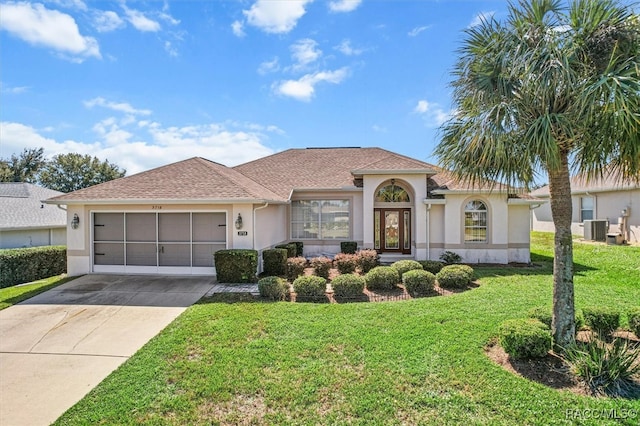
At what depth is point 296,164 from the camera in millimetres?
20172

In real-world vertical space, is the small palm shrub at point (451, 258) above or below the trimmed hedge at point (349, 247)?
below

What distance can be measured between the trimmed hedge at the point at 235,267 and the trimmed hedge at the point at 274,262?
4.40 ft

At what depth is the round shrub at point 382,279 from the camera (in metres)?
10.2

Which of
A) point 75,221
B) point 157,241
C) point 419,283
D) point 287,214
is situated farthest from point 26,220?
point 419,283

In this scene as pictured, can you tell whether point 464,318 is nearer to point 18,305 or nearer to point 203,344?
point 203,344

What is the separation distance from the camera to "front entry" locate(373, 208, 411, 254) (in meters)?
16.7

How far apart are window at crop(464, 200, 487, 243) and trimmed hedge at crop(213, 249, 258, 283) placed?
408 inches

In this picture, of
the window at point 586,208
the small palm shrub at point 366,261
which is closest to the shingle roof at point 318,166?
the small palm shrub at point 366,261

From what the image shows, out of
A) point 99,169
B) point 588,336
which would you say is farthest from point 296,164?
point 99,169

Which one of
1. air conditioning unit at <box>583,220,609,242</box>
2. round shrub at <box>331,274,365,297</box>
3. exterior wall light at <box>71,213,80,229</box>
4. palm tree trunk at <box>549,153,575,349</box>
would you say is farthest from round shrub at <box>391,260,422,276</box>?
air conditioning unit at <box>583,220,609,242</box>

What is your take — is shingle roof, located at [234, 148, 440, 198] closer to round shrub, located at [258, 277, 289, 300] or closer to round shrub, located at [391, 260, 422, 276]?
round shrub, located at [391, 260, 422, 276]

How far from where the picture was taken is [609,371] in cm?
475

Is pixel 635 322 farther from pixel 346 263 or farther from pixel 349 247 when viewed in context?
pixel 349 247

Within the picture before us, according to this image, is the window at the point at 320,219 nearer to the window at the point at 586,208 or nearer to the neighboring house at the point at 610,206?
the neighboring house at the point at 610,206
